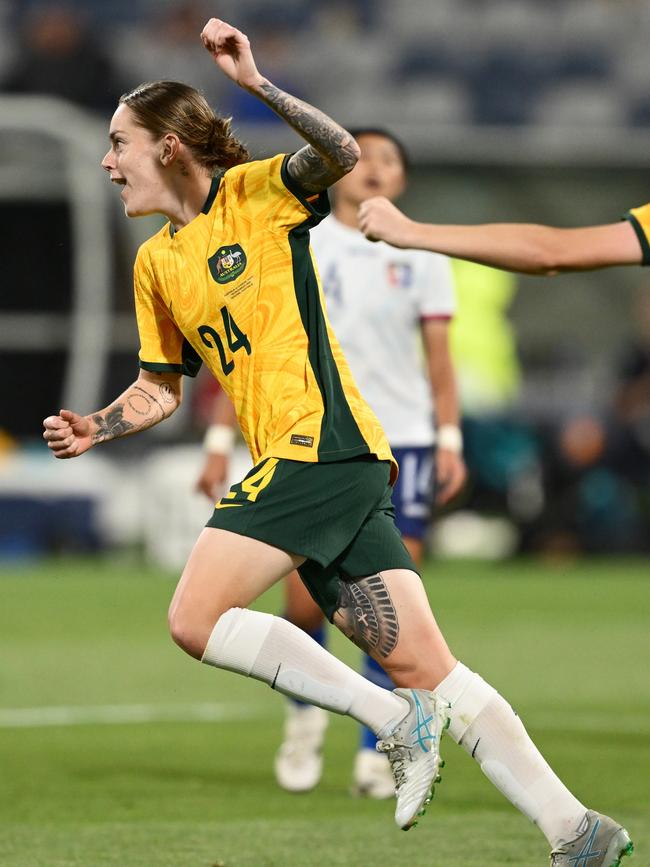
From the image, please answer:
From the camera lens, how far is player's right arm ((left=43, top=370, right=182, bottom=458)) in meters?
4.76

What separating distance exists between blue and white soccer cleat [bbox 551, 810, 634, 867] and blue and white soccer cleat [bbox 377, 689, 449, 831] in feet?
1.25

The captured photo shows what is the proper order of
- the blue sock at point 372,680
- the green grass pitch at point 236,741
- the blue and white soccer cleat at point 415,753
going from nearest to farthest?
the blue and white soccer cleat at point 415,753
the green grass pitch at point 236,741
the blue sock at point 372,680

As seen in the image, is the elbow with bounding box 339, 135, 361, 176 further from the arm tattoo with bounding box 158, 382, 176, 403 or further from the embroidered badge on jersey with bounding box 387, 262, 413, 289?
the embroidered badge on jersey with bounding box 387, 262, 413, 289

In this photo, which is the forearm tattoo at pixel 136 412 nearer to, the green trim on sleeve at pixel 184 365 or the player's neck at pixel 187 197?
the green trim on sleeve at pixel 184 365

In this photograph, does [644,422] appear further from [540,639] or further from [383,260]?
[383,260]

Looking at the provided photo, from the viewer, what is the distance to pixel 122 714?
27.7ft

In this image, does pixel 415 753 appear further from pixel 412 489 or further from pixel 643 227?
pixel 412 489

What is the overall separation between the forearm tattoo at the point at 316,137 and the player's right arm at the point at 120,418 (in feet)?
2.83

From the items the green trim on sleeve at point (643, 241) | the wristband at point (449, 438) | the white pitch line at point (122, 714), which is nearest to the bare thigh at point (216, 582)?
the green trim on sleeve at point (643, 241)

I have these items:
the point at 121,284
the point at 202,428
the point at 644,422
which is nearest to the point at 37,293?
the point at 121,284

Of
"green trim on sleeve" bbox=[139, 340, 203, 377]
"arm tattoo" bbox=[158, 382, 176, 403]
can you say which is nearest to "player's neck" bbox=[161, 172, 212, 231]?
"green trim on sleeve" bbox=[139, 340, 203, 377]

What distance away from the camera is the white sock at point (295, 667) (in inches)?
175

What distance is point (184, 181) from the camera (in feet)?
15.7

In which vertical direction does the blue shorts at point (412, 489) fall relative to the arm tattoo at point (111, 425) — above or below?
below
